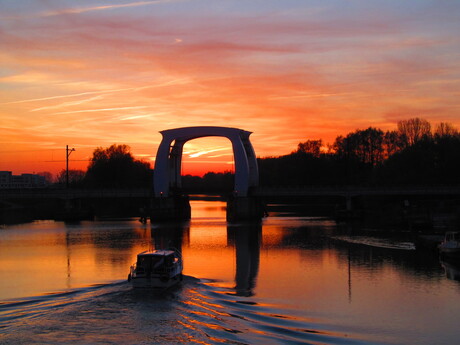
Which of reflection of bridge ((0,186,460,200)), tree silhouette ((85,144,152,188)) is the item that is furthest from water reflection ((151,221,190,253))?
tree silhouette ((85,144,152,188))

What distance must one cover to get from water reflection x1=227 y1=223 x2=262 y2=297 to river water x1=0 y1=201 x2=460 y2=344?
0.12m

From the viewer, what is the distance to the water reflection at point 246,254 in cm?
2973

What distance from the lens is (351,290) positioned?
28.3m

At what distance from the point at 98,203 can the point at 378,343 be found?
114308mm

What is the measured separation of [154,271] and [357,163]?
360ft

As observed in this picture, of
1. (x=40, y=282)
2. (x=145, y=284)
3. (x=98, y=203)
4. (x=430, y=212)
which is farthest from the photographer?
(x=98, y=203)

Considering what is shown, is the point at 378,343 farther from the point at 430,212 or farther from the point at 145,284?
the point at 430,212

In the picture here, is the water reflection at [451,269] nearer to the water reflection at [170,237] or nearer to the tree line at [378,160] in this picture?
the water reflection at [170,237]

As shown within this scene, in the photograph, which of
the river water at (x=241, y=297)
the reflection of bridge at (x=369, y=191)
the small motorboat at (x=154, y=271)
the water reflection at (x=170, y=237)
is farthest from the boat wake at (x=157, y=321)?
the reflection of bridge at (x=369, y=191)

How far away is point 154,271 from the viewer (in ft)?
90.0

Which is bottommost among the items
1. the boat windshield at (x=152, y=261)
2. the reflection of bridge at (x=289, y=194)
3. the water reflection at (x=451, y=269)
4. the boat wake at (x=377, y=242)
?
the water reflection at (x=451, y=269)

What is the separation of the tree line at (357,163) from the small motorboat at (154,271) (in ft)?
225

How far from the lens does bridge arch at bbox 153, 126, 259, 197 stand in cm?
8900

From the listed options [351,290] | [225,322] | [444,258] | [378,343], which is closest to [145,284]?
[225,322]
